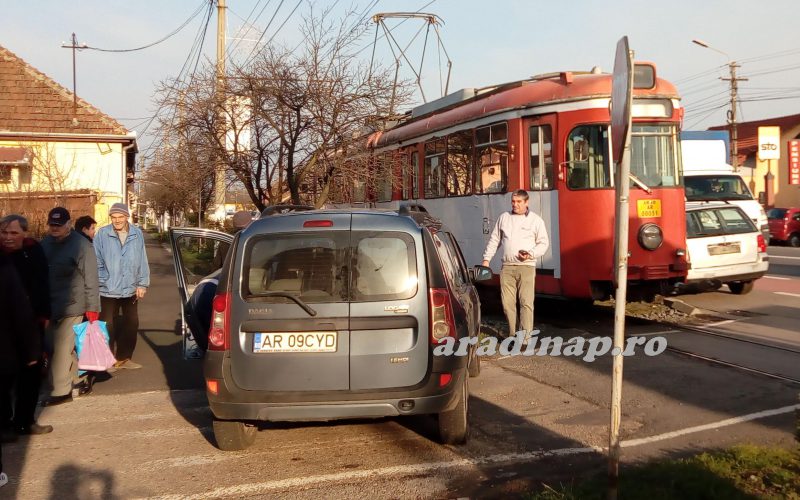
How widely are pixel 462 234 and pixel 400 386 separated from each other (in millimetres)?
7653

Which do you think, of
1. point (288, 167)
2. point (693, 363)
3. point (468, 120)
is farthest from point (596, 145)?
point (288, 167)

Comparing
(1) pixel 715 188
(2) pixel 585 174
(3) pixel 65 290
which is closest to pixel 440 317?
(3) pixel 65 290

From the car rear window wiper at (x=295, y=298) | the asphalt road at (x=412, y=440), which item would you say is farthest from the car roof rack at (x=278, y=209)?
the asphalt road at (x=412, y=440)

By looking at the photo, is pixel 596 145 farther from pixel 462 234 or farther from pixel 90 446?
pixel 90 446

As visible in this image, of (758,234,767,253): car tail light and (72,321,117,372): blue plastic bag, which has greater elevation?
(758,234,767,253): car tail light

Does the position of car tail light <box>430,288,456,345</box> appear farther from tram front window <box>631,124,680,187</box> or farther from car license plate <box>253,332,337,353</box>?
tram front window <box>631,124,680,187</box>

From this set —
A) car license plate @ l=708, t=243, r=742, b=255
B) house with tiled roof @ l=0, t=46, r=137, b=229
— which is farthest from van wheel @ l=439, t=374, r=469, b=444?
house with tiled roof @ l=0, t=46, r=137, b=229

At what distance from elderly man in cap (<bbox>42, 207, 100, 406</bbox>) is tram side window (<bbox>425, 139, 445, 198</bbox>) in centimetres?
693

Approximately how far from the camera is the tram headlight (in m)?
10.1

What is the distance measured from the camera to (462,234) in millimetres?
12836

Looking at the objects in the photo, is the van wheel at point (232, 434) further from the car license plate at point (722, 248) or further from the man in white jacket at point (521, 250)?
the car license plate at point (722, 248)

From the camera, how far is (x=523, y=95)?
10953 millimetres

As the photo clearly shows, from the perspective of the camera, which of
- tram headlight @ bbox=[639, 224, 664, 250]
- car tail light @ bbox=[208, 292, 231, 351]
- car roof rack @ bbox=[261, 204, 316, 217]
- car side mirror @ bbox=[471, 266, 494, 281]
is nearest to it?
car tail light @ bbox=[208, 292, 231, 351]

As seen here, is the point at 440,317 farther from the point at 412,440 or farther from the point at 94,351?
the point at 94,351
